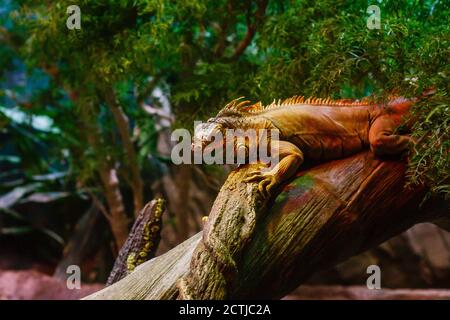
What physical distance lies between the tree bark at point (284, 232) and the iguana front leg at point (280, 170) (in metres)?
0.06

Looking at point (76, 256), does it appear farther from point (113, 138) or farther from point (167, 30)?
point (167, 30)

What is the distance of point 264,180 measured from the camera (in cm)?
287

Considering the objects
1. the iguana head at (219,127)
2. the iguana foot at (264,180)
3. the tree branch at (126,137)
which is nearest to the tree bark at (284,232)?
the iguana foot at (264,180)

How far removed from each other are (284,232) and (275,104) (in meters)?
0.94

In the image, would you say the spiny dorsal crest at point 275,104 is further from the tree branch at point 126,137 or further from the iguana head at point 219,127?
the tree branch at point 126,137

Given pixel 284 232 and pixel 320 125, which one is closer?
pixel 284 232

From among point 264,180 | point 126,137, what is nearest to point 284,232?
point 264,180

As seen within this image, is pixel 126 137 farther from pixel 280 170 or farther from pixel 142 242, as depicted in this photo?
pixel 280 170

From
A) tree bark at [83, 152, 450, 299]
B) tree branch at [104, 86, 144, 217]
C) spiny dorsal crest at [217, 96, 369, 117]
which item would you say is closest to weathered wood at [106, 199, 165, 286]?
tree bark at [83, 152, 450, 299]

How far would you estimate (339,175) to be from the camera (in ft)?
10.6

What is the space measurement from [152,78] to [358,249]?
3541 mm

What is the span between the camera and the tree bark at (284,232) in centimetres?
265

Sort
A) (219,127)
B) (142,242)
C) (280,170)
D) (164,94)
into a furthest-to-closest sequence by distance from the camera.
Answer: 1. (164,94)
2. (142,242)
3. (219,127)
4. (280,170)

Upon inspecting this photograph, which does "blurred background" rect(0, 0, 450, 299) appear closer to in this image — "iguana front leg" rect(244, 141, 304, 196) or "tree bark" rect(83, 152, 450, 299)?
"tree bark" rect(83, 152, 450, 299)
